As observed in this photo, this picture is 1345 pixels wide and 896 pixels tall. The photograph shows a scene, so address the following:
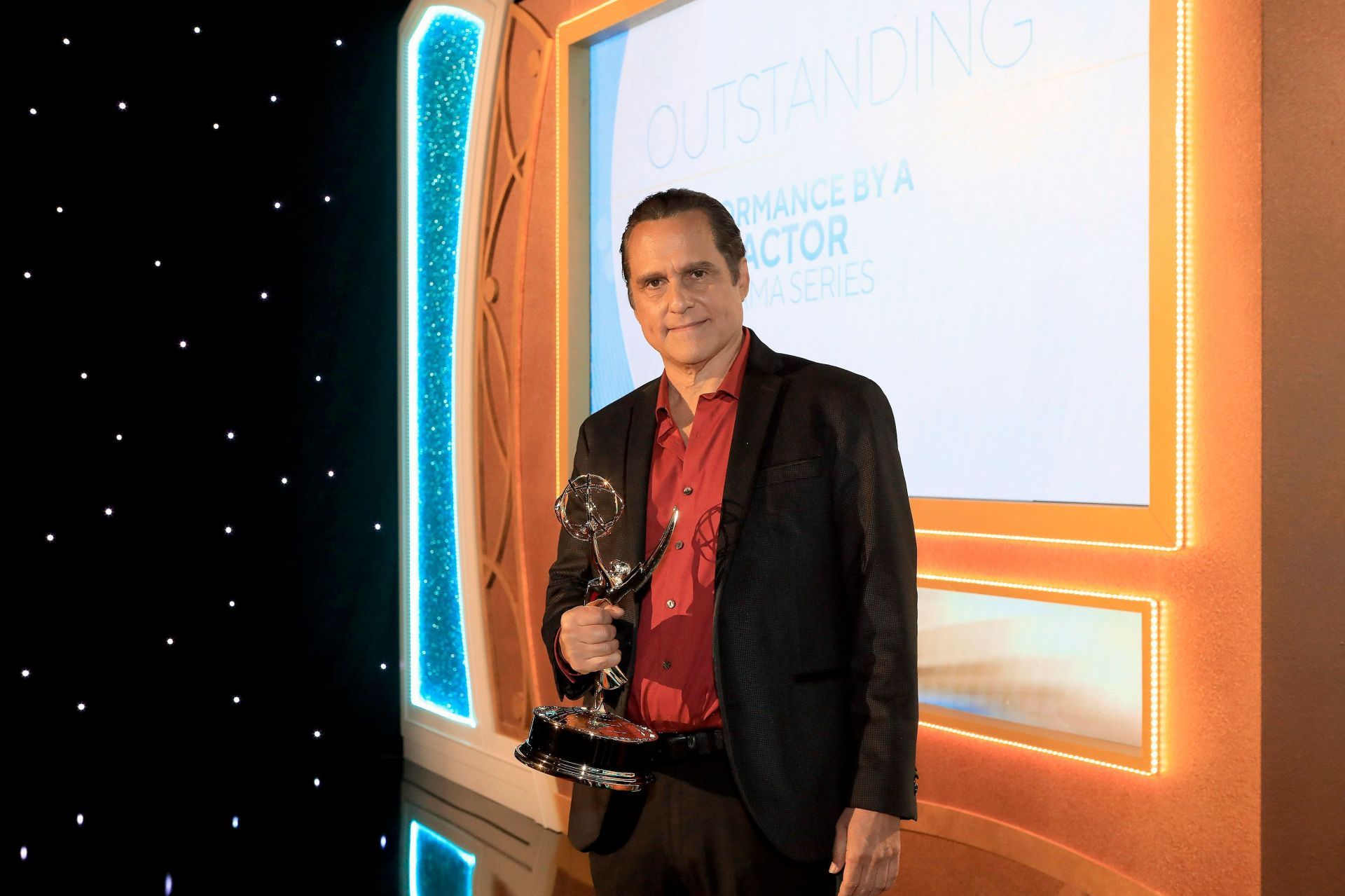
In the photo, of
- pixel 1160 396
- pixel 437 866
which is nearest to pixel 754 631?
pixel 1160 396

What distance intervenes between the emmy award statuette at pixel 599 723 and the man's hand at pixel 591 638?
30 millimetres

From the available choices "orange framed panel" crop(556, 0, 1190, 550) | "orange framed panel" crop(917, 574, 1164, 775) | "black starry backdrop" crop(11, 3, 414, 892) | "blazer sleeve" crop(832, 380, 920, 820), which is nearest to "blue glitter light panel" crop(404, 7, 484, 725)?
"black starry backdrop" crop(11, 3, 414, 892)

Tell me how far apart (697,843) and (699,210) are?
2.77ft

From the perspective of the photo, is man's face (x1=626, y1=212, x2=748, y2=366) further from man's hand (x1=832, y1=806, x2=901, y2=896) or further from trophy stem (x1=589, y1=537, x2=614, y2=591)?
man's hand (x1=832, y1=806, x2=901, y2=896)

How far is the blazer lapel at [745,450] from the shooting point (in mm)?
1429

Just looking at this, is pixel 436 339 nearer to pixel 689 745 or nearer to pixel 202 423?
pixel 202 423

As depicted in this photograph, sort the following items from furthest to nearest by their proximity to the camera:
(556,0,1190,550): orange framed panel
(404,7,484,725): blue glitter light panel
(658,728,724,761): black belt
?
(404,7,484,725): blue glitter light panel → (556,0,1190,550): orange framed panel → (658,728,724,761): black belt

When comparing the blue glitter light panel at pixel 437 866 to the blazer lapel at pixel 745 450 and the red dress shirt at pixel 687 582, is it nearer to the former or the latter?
the red dress shirt at pixel 687 582

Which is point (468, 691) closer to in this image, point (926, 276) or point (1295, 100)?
point (926, 276)

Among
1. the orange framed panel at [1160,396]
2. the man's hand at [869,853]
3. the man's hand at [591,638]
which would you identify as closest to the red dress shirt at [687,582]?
the man's hand at [591,638]

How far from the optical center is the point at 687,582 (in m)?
1.49

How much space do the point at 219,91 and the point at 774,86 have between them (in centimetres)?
271

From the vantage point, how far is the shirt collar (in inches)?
61.0

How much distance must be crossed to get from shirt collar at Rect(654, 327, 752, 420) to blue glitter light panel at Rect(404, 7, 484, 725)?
116 inches
